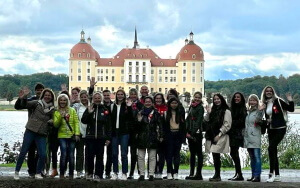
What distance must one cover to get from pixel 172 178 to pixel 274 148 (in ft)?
4.89

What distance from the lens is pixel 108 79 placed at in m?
118

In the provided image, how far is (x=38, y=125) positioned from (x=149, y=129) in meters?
1.52

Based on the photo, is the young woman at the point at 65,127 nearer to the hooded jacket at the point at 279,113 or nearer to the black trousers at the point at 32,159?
the black trousers at the point at 32,159

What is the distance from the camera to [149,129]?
311 inches

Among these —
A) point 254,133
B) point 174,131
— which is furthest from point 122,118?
point 254,133

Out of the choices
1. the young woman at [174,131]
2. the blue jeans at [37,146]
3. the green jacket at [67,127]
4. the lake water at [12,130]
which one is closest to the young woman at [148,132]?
the young woman at [174,131]

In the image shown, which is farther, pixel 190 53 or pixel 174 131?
pixel 190 53

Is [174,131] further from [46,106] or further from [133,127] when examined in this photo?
[46,106]

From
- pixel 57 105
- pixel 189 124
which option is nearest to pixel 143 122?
pixel 189 124

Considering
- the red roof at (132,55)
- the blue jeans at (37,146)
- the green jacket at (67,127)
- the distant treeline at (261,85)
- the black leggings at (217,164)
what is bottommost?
the black leggings at (217,164)

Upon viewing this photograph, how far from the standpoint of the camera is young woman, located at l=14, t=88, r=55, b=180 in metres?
7.63

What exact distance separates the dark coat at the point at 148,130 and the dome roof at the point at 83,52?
361ft

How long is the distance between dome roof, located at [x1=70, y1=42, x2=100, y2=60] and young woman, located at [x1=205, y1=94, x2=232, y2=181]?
361 feet

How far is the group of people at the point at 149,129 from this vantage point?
780 cm
